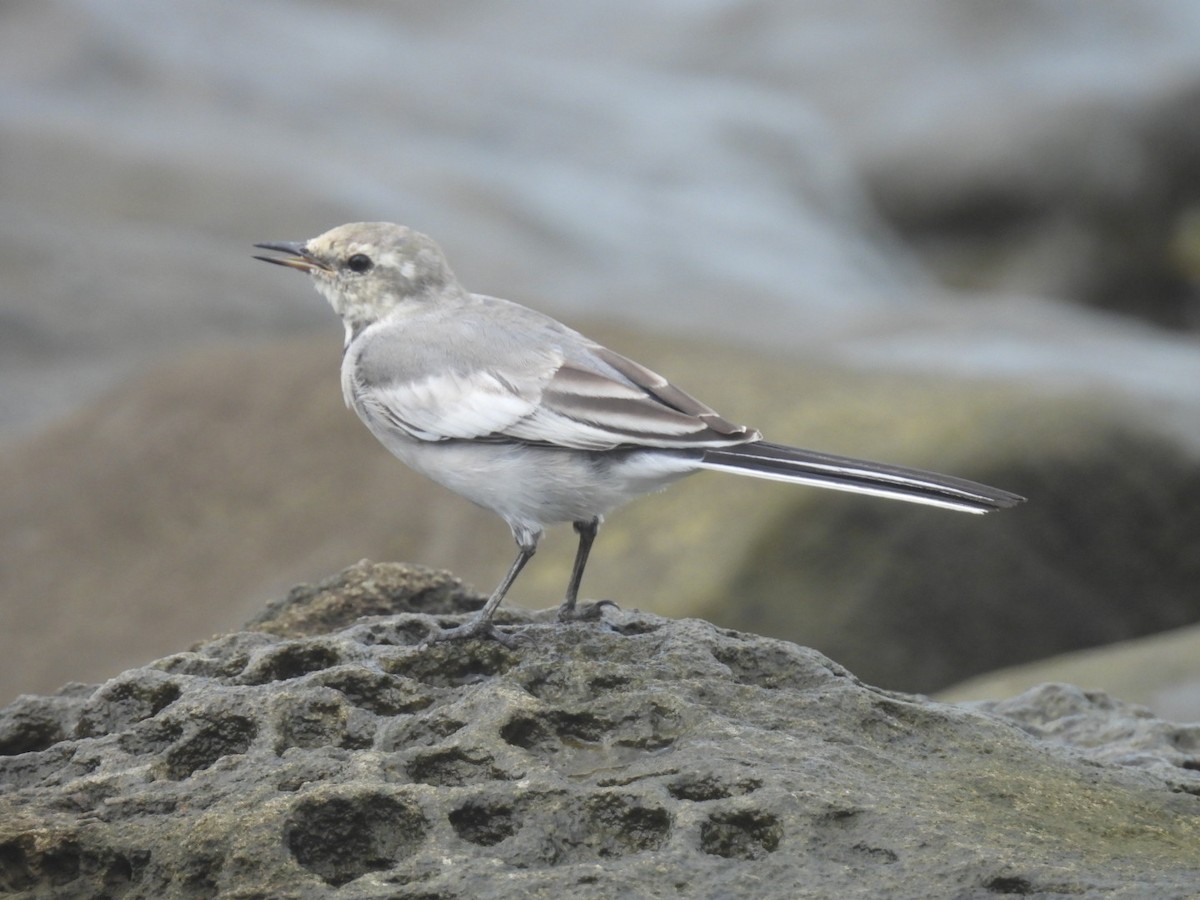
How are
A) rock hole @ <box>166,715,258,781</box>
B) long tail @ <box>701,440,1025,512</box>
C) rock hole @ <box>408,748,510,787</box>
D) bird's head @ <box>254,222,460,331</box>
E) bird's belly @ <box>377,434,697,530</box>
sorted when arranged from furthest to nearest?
bird's head @ <box>254,222,460,331</box>
bird's belly @ <box>377,434,697,530</box>
long tail @ <box>701,440,1025,512</box>
rock hole @ <box>166,715,258,781</box>
rock hole @ <box>408,748,510,787</box>

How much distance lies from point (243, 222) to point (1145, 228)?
498 inches

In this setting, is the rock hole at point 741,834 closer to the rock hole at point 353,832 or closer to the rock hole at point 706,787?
the rock hole at point 706,787

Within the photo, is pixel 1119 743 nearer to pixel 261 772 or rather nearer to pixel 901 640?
pixel 261 772

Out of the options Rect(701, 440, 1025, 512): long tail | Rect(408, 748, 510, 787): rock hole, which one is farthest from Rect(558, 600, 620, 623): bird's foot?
Rect(408, 748, 510, 787): rock hole

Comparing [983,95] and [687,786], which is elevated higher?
[983,95]

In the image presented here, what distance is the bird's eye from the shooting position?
21.8ft

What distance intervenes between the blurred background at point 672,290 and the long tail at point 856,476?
Answer: 350cm

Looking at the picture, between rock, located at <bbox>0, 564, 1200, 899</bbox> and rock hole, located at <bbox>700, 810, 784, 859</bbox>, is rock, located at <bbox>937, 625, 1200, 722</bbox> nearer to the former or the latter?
rock, located at <bbox>0, 564, 1200, 899</bbox>

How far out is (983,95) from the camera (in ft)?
76.7

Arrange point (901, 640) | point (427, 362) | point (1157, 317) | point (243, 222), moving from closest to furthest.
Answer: point (427, 362)
point (901, 640)
point (243, 222)
point (1157, 317)

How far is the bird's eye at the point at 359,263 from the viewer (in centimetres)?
665

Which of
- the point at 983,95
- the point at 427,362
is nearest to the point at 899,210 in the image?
the point at 983,95

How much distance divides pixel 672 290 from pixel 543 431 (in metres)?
12.6

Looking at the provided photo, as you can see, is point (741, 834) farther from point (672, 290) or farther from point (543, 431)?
point (672, 290)
